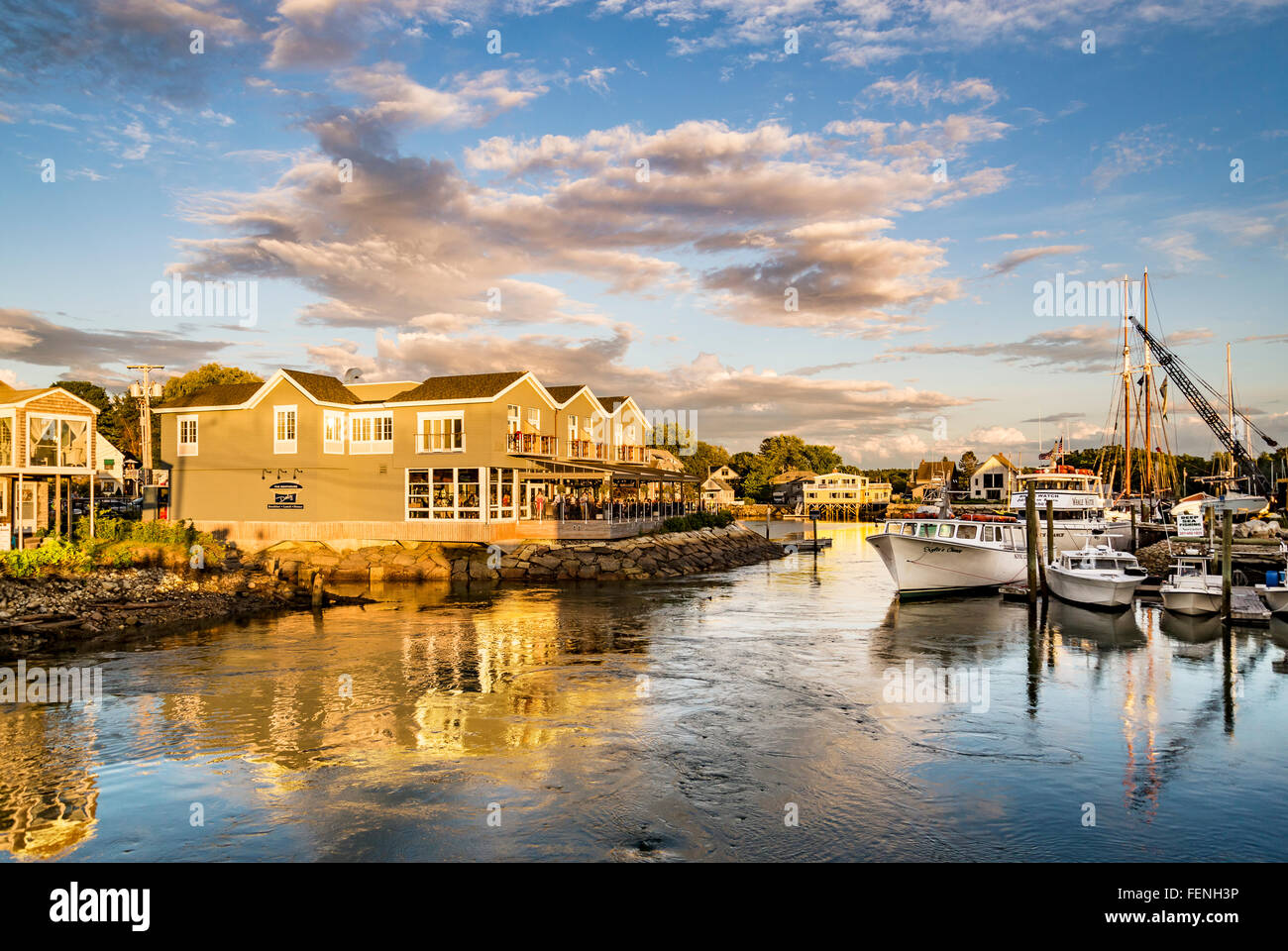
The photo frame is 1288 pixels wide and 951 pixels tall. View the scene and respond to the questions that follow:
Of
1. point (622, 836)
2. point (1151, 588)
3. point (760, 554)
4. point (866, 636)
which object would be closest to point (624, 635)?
point (866, 636)

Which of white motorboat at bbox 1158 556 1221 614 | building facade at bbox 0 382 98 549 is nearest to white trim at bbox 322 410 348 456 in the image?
building facade at bbox 0 382 98 549

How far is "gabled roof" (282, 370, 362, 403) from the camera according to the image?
4528 cm

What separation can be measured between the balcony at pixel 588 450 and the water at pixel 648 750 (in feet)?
86.1

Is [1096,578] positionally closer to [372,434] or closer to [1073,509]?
[1073,509]

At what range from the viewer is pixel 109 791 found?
473 inches

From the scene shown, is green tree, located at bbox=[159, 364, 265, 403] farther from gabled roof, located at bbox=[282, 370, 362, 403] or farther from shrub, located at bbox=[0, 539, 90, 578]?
shrub, located at bbox=[0, 539, 90, 578]

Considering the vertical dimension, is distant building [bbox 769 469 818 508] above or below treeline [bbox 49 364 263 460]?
below

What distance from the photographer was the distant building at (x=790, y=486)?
14788 centimetres

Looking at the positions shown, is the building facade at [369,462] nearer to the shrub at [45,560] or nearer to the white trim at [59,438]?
the white trim at [59,438]

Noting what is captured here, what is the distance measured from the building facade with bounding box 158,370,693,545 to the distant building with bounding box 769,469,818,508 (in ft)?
338

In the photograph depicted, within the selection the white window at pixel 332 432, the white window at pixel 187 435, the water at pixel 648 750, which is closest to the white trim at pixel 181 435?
the white window at pixel 187 435

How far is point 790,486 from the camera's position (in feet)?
505

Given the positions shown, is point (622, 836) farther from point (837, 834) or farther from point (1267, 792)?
point (1267, 792)

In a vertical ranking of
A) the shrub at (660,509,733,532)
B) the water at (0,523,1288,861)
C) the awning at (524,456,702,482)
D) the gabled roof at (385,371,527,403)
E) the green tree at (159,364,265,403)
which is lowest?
the water at (0,523,1288,861)
